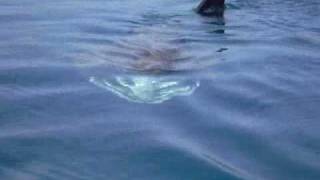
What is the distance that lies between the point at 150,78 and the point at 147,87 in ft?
0.76

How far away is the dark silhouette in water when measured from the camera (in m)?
8.63

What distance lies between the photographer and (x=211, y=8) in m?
8.77

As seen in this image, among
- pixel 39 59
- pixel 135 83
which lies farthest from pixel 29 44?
pixel 135 83

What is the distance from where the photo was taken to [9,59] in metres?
6.07

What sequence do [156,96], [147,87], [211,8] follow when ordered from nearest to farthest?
1. [156,96]
2. [147,87]
3. [211,8]

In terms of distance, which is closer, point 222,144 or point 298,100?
point 222,144

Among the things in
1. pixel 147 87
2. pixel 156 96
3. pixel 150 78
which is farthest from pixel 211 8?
pixel 156 96

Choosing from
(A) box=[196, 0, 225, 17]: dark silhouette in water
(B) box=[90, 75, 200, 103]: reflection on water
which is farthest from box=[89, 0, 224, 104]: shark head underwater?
(A) box=[196, 0, 225, 17]: dark silhouette in water

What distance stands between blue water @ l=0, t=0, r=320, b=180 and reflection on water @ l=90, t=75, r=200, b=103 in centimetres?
1

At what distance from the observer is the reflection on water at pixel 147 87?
5.03 m

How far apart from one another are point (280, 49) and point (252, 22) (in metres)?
1.47

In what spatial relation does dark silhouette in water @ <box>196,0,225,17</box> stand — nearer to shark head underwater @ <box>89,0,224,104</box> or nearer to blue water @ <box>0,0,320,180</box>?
blue water @ <box>0,0,320,180</box>

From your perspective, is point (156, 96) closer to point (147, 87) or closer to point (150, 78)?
point (147, 87)

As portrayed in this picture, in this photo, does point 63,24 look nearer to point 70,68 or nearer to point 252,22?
point 70,68
